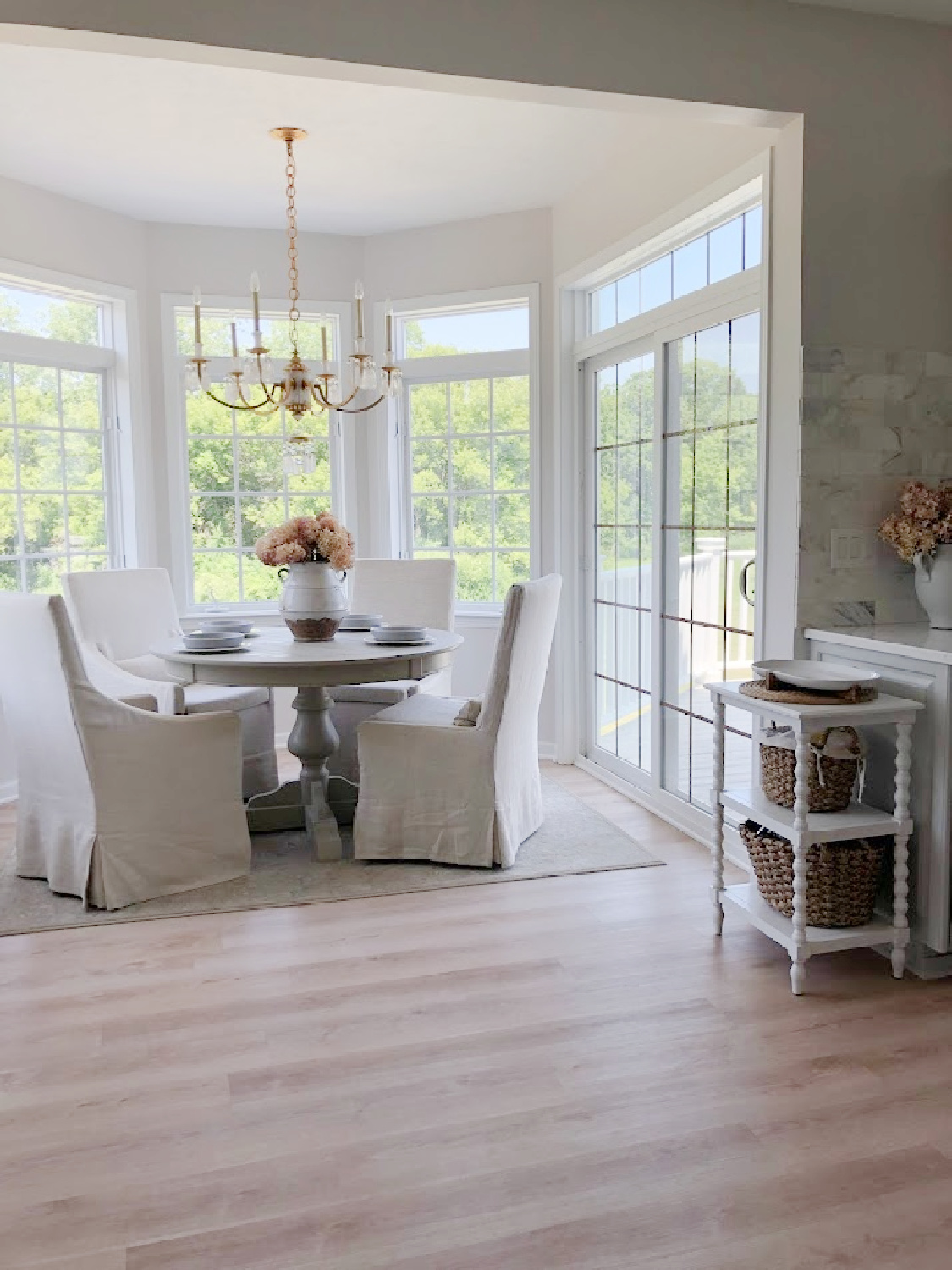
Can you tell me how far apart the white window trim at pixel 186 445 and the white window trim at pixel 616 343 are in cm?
122

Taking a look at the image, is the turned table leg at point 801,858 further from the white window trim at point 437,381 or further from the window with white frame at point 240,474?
the window with white frame at point 240,474

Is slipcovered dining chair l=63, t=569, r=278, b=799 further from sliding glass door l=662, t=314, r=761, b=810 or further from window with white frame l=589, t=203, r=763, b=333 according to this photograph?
window with white frame l=589, t=203, r=763, b=333

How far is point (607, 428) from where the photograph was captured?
15.8 ft

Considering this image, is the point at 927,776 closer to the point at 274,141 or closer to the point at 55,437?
the point at 274,141

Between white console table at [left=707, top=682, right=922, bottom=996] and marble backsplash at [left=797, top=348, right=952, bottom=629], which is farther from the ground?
marble backsplash at [left=797, top=348, right=952, bottom=629]

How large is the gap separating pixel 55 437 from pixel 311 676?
233 cm

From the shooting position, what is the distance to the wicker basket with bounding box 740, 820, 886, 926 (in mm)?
2746

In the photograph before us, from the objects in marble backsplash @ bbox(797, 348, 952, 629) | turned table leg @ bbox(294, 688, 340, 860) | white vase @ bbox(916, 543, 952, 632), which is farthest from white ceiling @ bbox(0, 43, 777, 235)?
turned table leg @ bbox(294, 688, 340, 860)

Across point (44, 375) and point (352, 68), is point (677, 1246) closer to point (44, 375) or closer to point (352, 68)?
point (352, 68)

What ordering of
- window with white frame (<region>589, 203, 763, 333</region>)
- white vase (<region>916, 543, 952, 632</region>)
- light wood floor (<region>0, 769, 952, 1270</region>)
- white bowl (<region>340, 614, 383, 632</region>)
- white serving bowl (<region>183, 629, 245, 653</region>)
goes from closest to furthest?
1. light wood floor (<region>0, 769, 952, 1270</region>)
2. white vase (<region>916, 543, 952, 632</region>)
3. window with white frame (<region>589, 203, 763, 333</region>)
4. white serving bowl (<region>183, 629, 245, 653</region>)
5. white bowl (<region>340, 614, 383, 632</region>)

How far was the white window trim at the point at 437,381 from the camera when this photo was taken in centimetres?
516

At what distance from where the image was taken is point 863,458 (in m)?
3.15

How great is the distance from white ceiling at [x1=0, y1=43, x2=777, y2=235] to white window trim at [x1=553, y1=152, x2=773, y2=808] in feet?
1.05

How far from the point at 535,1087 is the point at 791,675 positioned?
3.98ft
